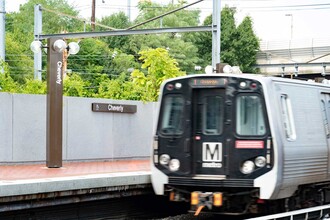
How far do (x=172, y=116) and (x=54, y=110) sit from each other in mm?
3309

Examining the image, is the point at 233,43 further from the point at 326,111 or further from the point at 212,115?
the point at 212,115

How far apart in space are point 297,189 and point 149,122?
8.02m

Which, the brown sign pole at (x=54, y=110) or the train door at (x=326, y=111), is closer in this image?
the train door at (x=326, y=111)

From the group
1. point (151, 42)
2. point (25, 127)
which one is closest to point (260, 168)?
point (25, 127)

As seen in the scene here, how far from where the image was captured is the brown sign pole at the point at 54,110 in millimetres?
14820

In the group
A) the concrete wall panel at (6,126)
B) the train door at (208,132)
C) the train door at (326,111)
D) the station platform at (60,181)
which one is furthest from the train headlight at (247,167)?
A: the concrete wall panel at (6,126)

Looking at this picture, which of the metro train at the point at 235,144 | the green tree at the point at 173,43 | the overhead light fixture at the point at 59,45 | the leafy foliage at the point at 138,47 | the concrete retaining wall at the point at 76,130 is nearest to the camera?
the metro train at the point at 235,144

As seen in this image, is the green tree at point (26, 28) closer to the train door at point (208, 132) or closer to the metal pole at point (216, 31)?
the metal pole at point (216, 31)

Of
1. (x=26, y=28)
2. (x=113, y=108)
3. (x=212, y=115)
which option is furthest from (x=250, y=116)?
(x=26, y=28)

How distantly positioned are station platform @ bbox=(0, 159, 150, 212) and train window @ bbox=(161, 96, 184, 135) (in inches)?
44.4

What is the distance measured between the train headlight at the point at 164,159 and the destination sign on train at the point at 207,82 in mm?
1397

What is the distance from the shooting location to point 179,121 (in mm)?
12688

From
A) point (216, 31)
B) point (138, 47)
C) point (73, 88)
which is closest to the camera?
point (73, 88)

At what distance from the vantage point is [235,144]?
11992 millimetres
